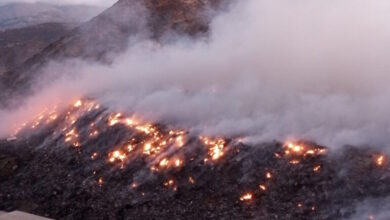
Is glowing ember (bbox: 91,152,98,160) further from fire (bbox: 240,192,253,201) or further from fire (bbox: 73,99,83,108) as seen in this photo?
fire (bbox: 240,192,253,201)

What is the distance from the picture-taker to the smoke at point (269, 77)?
16844 millimetres

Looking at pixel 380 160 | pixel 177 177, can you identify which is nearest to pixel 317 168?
pixel 380 160

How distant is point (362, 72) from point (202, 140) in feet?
20.3

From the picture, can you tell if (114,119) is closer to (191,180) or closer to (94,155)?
(94,155)

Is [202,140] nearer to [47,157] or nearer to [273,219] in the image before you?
[273,219]

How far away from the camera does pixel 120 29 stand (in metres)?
30.6

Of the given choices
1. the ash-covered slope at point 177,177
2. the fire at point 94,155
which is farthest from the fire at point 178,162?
the fire at point 94,155

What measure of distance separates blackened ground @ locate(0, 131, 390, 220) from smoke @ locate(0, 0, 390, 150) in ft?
3.71

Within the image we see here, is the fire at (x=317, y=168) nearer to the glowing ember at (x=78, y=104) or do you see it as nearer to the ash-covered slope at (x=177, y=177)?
the ash-covered slope at (x=177, y=177)

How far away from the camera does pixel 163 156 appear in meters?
17.7

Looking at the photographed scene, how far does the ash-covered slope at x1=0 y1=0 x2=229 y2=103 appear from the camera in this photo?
93.4ft

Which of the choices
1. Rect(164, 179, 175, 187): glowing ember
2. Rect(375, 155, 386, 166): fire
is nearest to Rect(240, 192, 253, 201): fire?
Rect(164, 179, 175, 187): glowing ember

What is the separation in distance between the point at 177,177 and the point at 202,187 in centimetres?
110

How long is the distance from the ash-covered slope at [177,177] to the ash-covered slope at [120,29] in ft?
27.1
